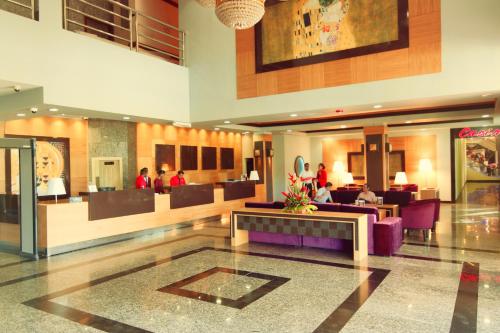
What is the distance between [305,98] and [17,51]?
17.5ft

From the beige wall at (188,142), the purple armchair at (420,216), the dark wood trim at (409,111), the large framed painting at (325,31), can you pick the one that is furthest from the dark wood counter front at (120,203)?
the dark wood trim at (409,111)

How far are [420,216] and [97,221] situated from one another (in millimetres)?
6478

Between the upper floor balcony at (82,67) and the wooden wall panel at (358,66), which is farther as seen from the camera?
the wooden wall panel at (358,66)

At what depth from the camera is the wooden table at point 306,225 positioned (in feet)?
20.1

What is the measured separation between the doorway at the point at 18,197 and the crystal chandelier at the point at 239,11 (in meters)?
4.26

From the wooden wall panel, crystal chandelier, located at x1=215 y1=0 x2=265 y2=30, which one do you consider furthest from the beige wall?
crystal chandelier, located at x1=215 y1=0 x2=265 y2=30

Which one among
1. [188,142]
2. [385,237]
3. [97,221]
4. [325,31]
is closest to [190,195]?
[97,221]

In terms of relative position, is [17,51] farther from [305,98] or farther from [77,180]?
[305,98]

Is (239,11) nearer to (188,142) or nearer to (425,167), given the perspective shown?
(188,142)

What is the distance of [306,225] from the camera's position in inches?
258

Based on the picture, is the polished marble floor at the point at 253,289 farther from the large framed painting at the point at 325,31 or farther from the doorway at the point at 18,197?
the large framed painting at the point at 325,31

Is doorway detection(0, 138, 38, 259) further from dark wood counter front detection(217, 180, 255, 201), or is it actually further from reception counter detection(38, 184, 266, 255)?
dark wood counter front detection(217, 180, 255, 201)

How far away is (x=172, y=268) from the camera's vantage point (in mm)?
5906

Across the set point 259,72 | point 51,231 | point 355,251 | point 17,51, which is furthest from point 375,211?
point 17,51
